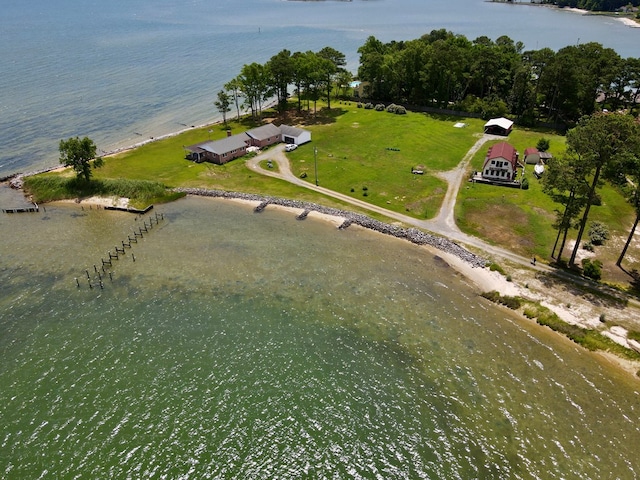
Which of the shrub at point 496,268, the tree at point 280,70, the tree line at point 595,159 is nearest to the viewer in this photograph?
the tree line at point 595,159

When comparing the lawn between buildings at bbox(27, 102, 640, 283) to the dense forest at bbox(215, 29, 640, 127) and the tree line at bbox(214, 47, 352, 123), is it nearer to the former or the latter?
the tree line at bbox(214, 47, 352, 123)

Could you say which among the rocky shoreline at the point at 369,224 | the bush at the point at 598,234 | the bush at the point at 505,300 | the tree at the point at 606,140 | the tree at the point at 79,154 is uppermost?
the tree at the point at 606,140

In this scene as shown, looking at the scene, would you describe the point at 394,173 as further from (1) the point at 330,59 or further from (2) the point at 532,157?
(1) the point at 330,59

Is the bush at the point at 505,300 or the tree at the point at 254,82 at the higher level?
the tree at the point at 254,82

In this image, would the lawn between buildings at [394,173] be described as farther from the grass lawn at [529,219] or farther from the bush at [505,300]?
the bush at [505,300]

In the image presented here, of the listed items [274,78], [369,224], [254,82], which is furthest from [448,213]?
[274,78]

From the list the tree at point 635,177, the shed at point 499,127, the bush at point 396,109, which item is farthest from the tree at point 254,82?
the tree at point 635,177
